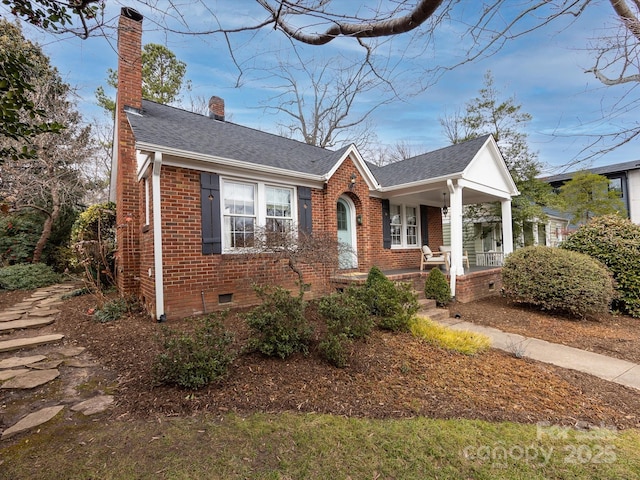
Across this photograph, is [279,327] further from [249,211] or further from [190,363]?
[249,211]

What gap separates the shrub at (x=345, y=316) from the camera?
12.5ft

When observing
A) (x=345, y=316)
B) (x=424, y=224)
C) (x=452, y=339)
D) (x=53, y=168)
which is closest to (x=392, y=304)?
(x=452, y=339)

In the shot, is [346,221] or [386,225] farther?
[386,225]

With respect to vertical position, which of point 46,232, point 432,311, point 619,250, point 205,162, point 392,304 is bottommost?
point 432,311

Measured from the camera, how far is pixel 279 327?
360 centimetres

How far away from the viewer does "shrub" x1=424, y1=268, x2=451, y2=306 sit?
285 inches

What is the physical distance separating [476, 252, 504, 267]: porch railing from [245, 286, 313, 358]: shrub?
13.3m

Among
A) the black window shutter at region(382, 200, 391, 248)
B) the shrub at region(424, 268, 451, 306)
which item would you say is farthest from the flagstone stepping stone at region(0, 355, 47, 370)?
the black window shutter at region(382, 200, 391, 248)

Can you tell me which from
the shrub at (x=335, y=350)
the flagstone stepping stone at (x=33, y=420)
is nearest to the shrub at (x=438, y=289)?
the shrub at (x=335, y=350)

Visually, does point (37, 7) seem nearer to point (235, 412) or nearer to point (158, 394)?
point (158, 394)

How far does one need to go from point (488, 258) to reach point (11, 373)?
17.0 m

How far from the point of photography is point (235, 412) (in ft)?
8.64

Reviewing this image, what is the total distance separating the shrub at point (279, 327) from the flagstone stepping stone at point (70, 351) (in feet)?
8.68

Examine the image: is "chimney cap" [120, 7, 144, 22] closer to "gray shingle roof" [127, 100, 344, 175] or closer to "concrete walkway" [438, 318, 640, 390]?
"gray shingle roof" [127, 100, 344, 175]
